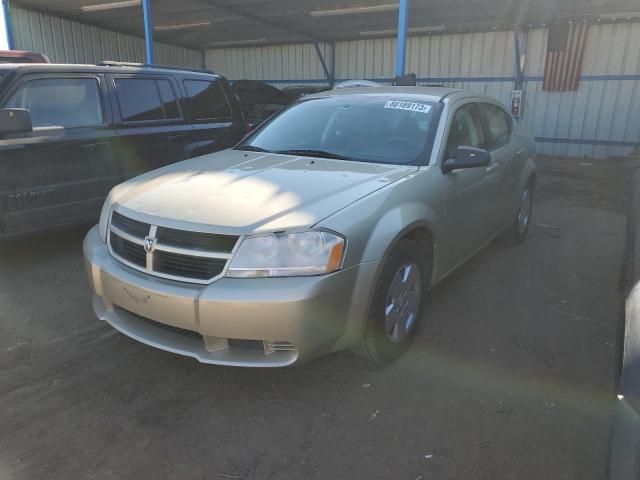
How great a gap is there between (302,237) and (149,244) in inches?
31.8

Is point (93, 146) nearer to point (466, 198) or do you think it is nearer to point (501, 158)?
point (466, 198)

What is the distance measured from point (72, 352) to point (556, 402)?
2850 mm

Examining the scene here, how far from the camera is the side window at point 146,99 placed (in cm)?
507

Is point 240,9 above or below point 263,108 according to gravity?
above

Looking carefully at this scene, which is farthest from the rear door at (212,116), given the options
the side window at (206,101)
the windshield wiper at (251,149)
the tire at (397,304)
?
the tire at (397,304)

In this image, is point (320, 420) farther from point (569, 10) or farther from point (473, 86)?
point (473, 86)

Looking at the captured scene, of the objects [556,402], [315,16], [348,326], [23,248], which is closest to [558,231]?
[556,402]

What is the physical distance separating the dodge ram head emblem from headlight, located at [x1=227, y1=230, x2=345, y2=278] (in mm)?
464

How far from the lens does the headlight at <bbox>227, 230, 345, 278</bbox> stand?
7.77ft

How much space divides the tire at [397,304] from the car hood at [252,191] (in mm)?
452

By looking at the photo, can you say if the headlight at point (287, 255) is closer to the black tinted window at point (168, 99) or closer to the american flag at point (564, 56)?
the black tinted window at point (168, 99)

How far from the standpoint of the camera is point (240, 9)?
1249 cm

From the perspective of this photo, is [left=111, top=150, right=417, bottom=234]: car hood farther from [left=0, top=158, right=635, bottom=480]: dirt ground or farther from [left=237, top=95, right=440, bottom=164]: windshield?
[left=0, top=158, right=635, bottom=480]: dirt ground

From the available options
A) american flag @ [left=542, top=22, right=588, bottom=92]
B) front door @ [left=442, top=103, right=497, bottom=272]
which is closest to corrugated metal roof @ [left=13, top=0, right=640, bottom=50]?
american flag @ [left=542, top=22, right=588, bottom=92]
